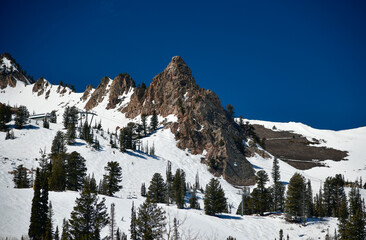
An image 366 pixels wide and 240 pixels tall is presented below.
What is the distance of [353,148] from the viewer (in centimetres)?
18588

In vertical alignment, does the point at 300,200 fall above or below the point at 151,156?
below

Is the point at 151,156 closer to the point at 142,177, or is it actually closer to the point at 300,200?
the point at 142,177

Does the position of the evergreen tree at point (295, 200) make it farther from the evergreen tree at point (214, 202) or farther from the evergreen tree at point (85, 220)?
the evergreen tree at point (85, 220)

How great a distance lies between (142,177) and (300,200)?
158 feet

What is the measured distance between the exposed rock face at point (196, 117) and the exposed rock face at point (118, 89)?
25.7m

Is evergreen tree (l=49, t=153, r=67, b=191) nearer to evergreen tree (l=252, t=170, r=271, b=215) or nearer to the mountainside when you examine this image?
evergreen tree (l=252, t=170, r=271, b=215)

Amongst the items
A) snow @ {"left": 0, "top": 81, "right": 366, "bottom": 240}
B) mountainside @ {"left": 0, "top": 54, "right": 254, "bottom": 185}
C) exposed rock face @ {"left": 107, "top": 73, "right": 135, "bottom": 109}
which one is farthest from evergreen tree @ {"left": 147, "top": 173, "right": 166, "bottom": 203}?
exposed rock face @ {"left": 107, "top": 73, "right": 135, "bottom": 109}

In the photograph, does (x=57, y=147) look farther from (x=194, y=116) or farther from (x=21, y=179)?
(x=194, y=116)

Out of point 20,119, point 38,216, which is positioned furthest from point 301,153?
point 38,216

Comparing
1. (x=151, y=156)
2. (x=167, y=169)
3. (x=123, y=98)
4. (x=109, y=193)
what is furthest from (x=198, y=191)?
(x=123, y=98)

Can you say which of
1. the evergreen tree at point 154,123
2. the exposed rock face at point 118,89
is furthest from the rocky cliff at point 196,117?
the exposed rock face at point 118,89

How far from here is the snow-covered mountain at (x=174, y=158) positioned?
150 feet

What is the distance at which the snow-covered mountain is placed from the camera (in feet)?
150

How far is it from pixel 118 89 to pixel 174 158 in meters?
102
